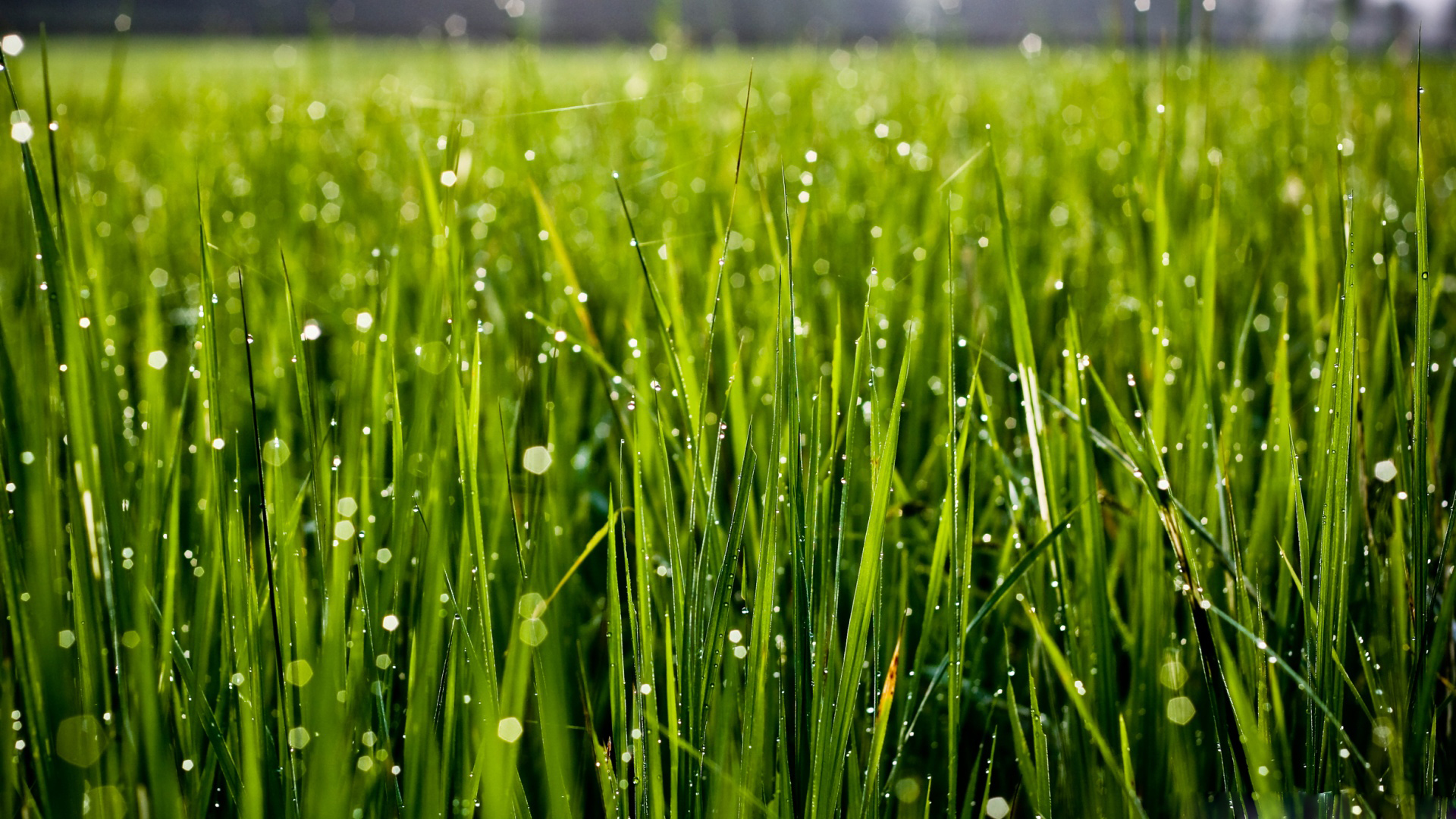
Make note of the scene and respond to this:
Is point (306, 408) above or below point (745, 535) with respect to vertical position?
above

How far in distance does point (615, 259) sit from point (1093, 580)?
2.07ft

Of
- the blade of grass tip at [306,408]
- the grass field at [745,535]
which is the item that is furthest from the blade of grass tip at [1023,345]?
the blade of grass tip at [306,408]

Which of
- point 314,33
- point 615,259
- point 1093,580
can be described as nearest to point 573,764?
point 1093,580

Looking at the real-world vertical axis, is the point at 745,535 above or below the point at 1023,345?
below

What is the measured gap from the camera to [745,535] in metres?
0.52

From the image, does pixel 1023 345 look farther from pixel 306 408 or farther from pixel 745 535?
pixel 306 408

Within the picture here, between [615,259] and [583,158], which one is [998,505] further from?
[583,158]

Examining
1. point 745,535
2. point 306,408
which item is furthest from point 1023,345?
point 306,408

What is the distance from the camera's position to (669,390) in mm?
720

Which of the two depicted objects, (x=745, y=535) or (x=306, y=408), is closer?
(x=306, y=408)

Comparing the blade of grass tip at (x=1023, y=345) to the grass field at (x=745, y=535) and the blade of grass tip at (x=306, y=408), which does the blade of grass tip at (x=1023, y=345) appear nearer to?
the grass field at (x=745, y=535)

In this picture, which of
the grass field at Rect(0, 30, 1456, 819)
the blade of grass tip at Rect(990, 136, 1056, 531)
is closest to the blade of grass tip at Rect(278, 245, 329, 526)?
the grass field at Rect(0, 30, 1456, 819)

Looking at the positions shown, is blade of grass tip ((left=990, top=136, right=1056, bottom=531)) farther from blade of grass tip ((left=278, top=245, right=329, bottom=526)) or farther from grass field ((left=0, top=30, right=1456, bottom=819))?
blade of grass tip ((left=278, top=245, right=329, bottom=526))

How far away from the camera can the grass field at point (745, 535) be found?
0.36 meters
